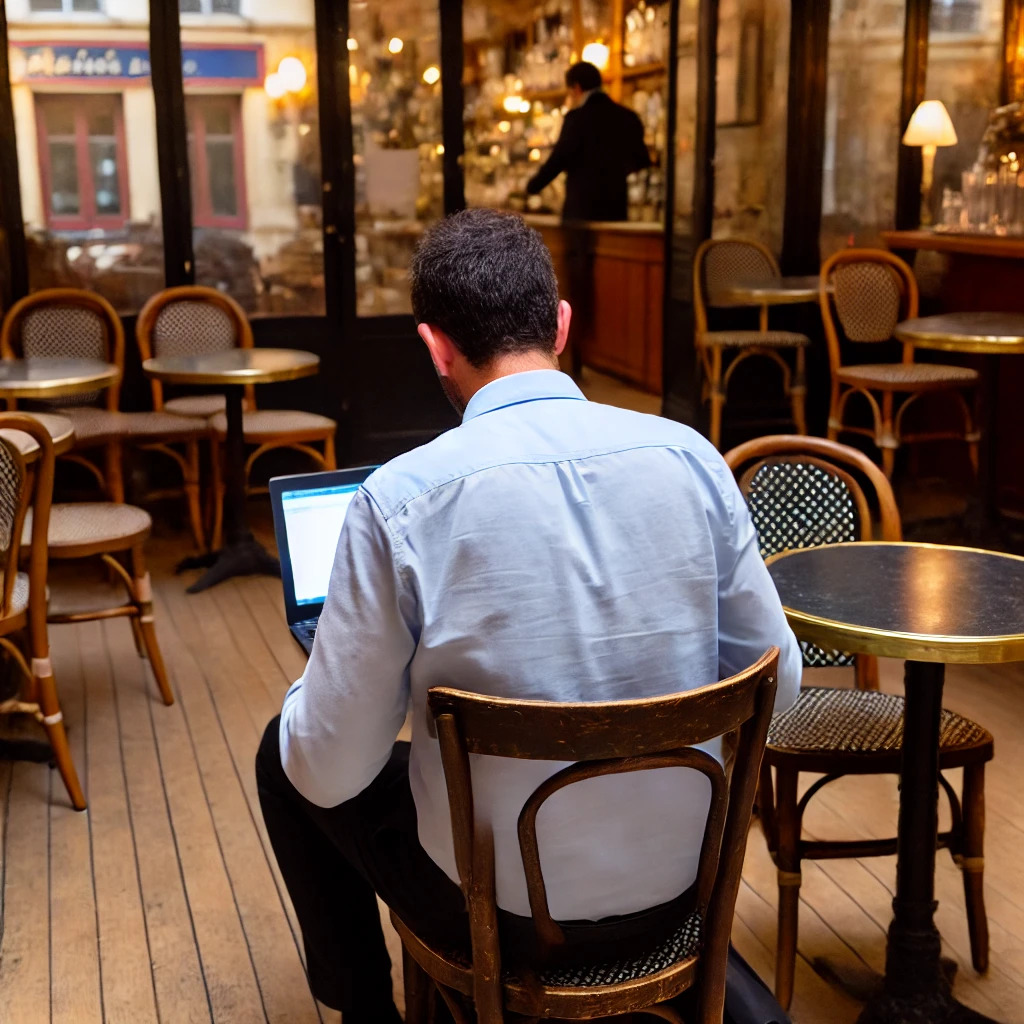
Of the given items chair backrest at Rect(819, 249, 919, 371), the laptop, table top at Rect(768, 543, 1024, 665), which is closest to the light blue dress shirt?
table top at Rect(768, 543, 1024, 665)

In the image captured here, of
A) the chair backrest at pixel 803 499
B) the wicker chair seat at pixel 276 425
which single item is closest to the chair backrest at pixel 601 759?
the chair backrest at pixel 803 499

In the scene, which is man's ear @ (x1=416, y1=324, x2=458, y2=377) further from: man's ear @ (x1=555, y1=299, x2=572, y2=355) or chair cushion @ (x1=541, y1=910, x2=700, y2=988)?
chair cushion @ (x1=541, y1=910, x2=700, y2=988)

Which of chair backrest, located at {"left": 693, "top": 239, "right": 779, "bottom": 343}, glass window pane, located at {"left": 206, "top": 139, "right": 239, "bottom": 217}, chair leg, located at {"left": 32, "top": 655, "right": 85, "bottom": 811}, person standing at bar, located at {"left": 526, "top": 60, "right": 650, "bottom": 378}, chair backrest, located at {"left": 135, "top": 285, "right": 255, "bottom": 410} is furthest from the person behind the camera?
person standing at bar, located at {"left": 526, "top": 60, "right": 650, "bottom": 378}

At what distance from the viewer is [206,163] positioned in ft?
18.9

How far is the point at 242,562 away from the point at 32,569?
6.16ft

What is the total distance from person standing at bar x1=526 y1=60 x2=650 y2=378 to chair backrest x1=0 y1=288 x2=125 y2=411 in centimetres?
308

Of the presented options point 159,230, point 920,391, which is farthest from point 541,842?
point 159,230

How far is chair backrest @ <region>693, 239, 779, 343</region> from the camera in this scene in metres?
6.10

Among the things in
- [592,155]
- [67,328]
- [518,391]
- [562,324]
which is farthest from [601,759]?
[592,155]

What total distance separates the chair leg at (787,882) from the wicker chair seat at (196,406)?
3.36 meters

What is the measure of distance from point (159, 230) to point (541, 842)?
4.75 meters

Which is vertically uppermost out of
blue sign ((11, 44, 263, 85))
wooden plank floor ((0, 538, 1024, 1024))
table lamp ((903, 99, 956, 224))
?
blue sign ((11, 44, 263, 85))

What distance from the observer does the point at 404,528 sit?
1.36 meters

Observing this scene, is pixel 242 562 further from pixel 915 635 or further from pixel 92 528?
pixel 915 635
